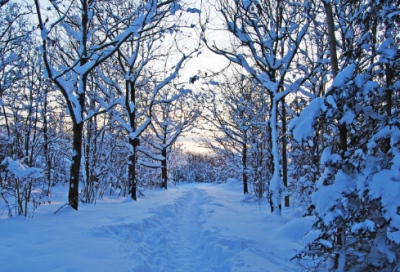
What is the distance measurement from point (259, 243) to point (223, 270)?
47.1 inches

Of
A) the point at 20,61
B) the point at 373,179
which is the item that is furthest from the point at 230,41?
the point at 20,61

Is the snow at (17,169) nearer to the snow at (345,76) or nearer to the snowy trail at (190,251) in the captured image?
the snowy trail at (190,251)

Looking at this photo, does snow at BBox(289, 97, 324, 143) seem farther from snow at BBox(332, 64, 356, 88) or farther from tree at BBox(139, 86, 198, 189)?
tree at BBox(139, 86, 198, 189)

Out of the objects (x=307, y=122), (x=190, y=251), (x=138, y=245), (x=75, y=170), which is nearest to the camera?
(x=307, y=122)

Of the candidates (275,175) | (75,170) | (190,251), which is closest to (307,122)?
(190,251)

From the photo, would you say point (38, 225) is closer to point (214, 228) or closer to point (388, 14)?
point (214, 228)

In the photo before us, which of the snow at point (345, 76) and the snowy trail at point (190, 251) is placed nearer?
the snow at point (345, 76)

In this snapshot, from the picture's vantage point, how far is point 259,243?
4.14 m

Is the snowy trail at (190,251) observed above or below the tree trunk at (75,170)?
below

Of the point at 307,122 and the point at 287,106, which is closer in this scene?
the point at 307,122

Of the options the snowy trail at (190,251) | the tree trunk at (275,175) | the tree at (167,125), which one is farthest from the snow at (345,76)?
the tree at (167,125)

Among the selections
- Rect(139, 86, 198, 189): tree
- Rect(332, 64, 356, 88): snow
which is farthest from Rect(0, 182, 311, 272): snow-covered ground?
Rect(139, 86, 198, 189): tree

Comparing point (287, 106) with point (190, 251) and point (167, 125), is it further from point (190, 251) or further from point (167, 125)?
point (167, 125)

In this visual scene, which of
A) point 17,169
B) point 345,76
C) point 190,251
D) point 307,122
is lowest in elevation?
point 190,251
